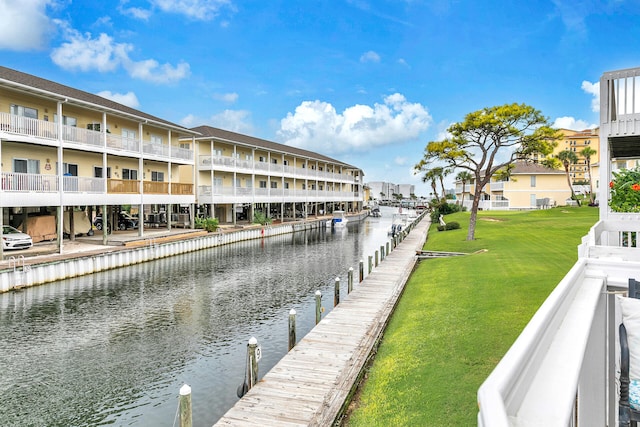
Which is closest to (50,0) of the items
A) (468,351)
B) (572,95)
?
(468,351)

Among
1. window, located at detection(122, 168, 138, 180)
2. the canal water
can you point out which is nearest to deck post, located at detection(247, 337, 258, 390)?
the canal water

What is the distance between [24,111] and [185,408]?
26.6m

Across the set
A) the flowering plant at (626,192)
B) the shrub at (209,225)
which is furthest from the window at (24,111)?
the flowering plant at (626,192)

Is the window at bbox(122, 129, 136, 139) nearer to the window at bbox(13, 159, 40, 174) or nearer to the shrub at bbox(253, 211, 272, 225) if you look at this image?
the window at bbox(13, 159, 40, 174)

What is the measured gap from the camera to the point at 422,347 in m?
11.1

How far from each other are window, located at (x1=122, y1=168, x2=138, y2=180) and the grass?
26056mm

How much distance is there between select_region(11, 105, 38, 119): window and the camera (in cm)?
2583

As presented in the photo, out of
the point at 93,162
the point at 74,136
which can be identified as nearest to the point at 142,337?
the point at 74,136

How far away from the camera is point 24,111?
86.4 feet

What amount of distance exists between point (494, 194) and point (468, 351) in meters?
70.7

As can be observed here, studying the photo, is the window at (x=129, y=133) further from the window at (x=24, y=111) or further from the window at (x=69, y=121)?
the window at (x=24, y=111)

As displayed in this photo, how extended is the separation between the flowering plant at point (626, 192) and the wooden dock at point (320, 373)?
24.0ft

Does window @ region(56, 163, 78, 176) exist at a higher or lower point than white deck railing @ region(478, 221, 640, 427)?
higher

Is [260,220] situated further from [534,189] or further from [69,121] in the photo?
[534,189]
